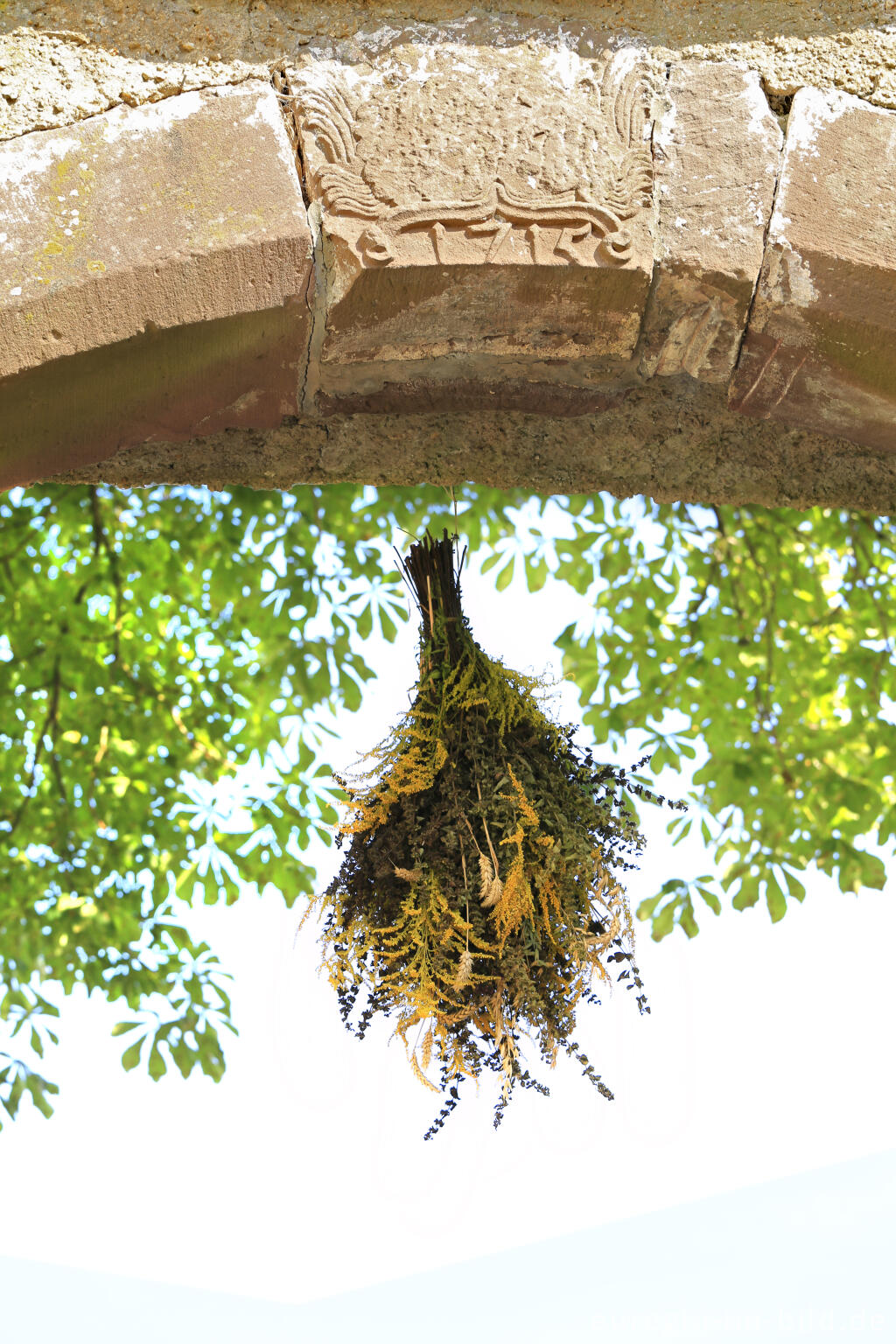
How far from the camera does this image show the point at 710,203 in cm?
115

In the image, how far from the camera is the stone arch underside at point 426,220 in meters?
1.10

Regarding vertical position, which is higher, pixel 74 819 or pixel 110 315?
pixel 74 819

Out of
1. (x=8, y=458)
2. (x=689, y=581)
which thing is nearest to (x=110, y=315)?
(x=8, y=458)

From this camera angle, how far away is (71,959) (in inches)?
105

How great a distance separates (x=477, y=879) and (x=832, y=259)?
76cm

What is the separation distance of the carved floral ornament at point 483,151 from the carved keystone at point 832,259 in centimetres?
16

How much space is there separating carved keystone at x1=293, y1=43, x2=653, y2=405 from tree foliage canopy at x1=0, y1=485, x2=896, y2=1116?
1.40 m

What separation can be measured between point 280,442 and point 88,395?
25cm

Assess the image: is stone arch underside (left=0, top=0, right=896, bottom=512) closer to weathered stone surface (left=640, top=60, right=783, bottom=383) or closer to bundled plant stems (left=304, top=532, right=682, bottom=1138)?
weathered stone surface (left=640, top=60, right=783, bottom=383)

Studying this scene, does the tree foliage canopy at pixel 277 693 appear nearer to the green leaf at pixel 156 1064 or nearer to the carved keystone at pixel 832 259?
the green leaf at pixel 156 1064

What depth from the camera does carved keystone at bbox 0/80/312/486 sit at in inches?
42.6

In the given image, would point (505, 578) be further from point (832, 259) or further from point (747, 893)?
point (832, 259)

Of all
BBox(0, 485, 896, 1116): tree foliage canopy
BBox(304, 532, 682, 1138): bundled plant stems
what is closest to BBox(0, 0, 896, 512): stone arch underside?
BBox(304, 532, 682, 1138): bundled plant stems

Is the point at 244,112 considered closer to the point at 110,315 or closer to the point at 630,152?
the point at 110,315
